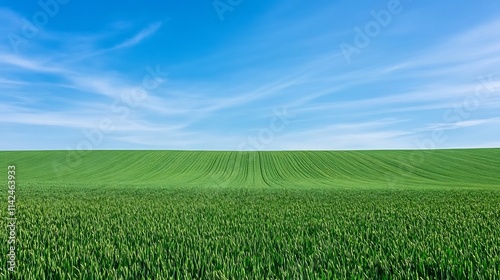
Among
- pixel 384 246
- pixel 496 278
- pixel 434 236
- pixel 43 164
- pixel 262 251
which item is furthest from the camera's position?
pixel 43 164

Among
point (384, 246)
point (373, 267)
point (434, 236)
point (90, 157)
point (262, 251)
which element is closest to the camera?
point (373, 267)

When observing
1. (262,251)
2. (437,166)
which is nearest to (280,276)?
(262,251)

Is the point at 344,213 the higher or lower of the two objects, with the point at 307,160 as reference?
lower

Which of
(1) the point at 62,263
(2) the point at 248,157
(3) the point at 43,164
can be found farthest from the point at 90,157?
(1) the point at 62,263

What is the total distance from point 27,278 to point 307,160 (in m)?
68.9

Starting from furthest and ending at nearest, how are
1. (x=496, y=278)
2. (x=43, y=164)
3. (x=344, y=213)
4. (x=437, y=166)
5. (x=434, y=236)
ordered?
(x=43, y=164)
(x=437, y=166)
(x=344, y=213)
(x=434, y=236)
(x=496, y=278)

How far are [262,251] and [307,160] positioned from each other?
219ft

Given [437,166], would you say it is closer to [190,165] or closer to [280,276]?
[190,165]

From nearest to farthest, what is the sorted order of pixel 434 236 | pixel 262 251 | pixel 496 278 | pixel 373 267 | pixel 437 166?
pixel 496 278
pixel 373 267
pixel 262 251
pixel 434 236
pixel 437 166

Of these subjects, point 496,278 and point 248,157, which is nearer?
point 496,278

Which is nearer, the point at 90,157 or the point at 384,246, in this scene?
the point at 384,246

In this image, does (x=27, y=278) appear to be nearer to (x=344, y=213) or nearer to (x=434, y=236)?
(x=434, y=236)

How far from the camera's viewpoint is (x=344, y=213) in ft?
42.0

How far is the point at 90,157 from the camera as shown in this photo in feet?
248
